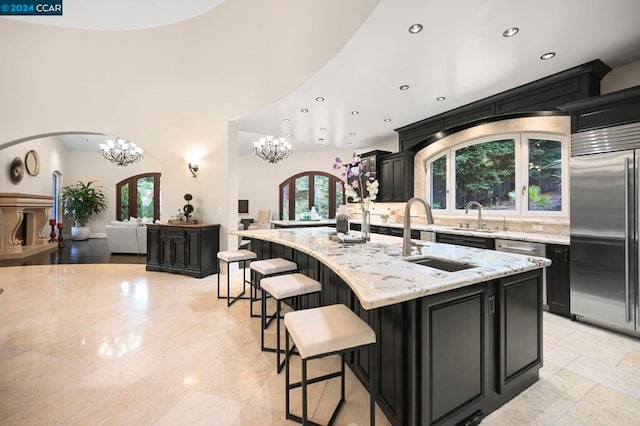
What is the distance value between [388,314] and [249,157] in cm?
971

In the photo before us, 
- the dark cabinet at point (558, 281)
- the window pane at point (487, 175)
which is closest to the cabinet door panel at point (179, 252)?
the window pane at point (487, 175)

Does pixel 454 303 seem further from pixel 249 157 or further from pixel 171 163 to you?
pixel 249 157

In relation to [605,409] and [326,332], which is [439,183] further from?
[326,332]

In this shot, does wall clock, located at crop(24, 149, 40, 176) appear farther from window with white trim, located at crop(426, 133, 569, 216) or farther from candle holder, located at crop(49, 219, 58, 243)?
window with white trim, located at crop(426, 133, 569, 216)

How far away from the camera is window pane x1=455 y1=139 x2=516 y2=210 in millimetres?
4180

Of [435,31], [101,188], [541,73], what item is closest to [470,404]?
[435,31]

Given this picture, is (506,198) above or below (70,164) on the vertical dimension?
below

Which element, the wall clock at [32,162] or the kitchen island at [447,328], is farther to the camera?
the wall clock at [32,162]

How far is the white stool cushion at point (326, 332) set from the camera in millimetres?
1290

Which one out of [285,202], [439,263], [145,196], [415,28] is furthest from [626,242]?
[145,196]

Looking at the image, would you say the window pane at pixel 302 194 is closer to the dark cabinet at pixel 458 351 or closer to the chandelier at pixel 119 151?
the chandelier at pixel 119 151

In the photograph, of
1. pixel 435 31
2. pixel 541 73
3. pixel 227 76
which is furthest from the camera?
pixel 227 76

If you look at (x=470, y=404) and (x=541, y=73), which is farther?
(x=541, y=73)

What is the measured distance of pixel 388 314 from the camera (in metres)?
1.51
